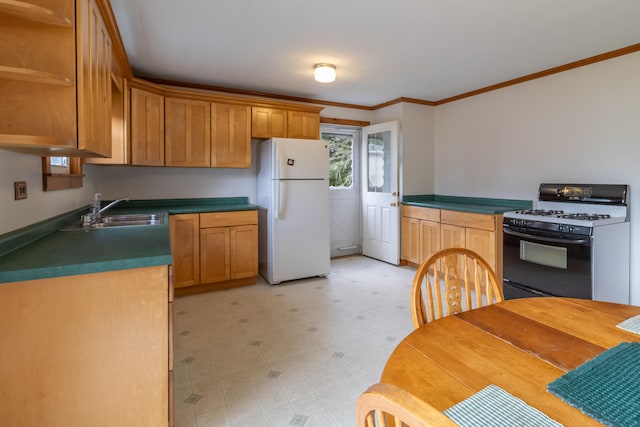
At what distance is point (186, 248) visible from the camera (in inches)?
138

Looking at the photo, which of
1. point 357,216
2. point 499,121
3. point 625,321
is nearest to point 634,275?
point 499,121

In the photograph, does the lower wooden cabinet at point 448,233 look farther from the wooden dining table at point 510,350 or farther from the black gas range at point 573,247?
the wooden dining table at point 510,350

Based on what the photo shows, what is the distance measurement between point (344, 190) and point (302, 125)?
137 cm

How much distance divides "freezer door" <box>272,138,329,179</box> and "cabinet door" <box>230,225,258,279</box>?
70cm

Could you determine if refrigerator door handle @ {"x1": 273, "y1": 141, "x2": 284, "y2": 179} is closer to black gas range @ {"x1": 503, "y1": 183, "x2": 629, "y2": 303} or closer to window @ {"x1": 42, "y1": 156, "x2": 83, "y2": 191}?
window @ {"x1": 42, "y1": 156, "x2": 83, "y2": 191}

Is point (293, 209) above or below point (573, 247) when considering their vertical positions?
above

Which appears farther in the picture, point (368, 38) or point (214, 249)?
point (214, 249)

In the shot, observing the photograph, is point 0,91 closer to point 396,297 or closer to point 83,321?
point 83,321

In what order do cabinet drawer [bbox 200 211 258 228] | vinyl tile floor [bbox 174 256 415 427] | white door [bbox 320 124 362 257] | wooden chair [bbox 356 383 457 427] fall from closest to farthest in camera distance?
1. wooden chair [bbox 356 383 457 427]
2. vinyl tile floor [bbox 174 256 415 427]
3. cabinet drawer [bbox 200 211 258 228]
4. white door [bbox 320 124 362 257]

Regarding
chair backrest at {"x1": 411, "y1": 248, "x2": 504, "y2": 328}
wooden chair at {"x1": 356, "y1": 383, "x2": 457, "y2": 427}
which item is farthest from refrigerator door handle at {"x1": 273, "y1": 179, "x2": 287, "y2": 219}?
wooden chair at {"x1": 356, "y1": 383, "x2": 457, "y2": 427}

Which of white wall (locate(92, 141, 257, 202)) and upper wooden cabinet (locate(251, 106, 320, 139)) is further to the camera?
upper wooden cabinet (locate(251, 106, 320, 139))

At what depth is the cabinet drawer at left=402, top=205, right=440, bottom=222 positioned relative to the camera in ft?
13.6

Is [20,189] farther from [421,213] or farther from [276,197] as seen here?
[421,213]

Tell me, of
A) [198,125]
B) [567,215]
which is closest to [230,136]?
[198,125]
